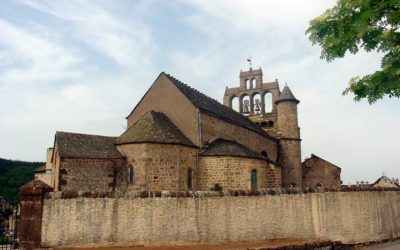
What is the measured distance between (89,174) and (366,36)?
17.3 meters

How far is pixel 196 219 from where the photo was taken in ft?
42.5

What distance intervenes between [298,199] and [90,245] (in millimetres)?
7341

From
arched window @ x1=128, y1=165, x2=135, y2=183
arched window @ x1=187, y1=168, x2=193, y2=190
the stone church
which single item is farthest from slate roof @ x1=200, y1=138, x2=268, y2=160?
arched window @ x1=128, y1=165, x2=135, y2=183

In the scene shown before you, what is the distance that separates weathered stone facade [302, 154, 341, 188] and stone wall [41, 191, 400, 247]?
23.9m

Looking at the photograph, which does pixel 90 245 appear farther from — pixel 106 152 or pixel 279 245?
pixel 106 152

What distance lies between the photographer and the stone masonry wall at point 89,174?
67.4 ft

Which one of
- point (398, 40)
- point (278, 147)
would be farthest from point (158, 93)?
point (398, 40)

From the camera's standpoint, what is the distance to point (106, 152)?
879 inches

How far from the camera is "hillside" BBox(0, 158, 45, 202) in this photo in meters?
43.9

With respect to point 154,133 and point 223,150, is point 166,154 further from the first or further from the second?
point 223,150

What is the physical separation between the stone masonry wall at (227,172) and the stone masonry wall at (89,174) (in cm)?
504

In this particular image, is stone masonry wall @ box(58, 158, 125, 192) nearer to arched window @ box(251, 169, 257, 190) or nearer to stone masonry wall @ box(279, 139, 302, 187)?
arched window @ box(251, 169, 257, 190)

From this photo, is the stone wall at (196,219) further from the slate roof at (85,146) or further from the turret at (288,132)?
the turret at (288,132)

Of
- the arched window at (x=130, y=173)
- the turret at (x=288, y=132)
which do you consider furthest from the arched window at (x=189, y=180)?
the turret at (x=288, y=132)
